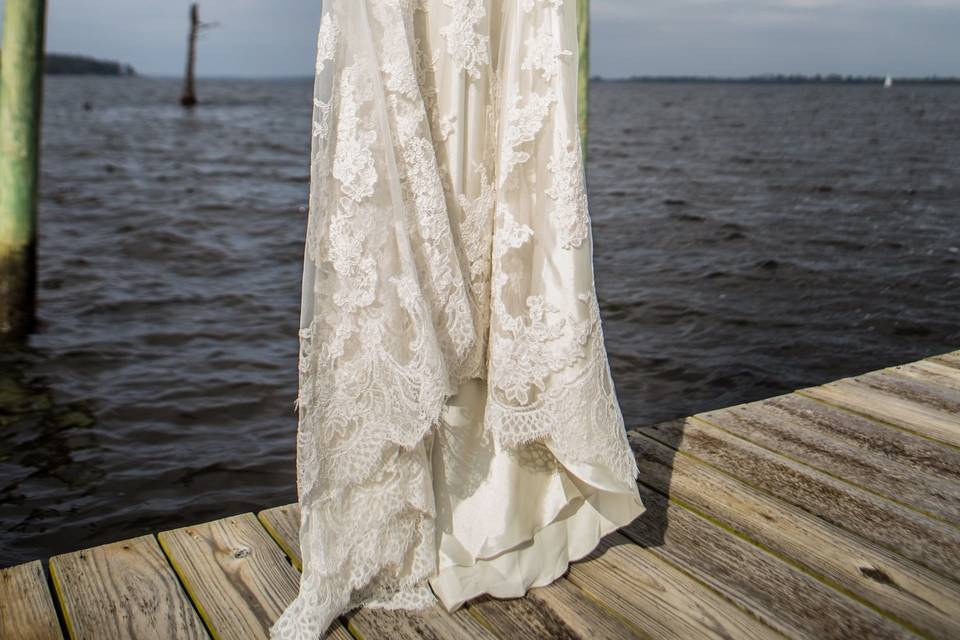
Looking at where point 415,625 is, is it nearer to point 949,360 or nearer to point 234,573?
point 234,573

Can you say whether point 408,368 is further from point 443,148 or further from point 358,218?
point 443,148

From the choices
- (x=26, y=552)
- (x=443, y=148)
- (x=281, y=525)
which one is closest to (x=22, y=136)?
(x=26, y=552)

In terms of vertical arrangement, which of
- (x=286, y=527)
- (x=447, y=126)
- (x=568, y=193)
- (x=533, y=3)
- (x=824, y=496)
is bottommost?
(x=286, y=527)

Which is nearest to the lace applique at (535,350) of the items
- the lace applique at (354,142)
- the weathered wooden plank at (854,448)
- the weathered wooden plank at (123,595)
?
the lace applique at (354,142)

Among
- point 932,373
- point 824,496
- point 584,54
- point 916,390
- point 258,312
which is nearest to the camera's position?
point 824,496

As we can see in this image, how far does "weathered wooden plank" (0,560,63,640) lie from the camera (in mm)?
2023

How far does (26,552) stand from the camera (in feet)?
13.3

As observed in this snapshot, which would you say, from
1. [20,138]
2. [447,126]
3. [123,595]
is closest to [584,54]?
[20,138]

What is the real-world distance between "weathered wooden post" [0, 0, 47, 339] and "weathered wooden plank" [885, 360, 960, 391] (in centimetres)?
567

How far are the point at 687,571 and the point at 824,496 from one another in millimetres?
693

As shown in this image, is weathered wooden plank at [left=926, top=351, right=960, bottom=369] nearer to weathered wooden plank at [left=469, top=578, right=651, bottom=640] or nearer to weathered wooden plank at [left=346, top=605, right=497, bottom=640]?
weathered wooden plank at [left=469, top=578, right=651, bottom=640]

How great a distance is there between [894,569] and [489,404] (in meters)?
1.21

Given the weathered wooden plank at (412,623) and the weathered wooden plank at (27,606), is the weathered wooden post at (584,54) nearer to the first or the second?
the weathered wooden plank at (412,623)

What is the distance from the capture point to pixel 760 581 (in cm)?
225
